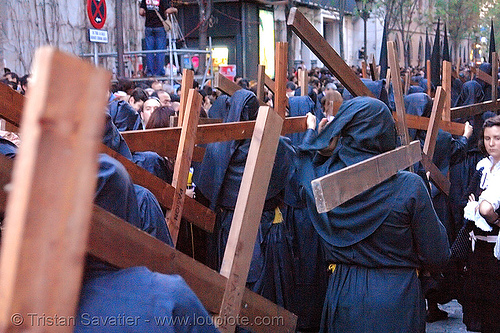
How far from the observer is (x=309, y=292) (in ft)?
18.5

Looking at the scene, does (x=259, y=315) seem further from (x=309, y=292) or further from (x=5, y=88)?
(x=309, y=292)

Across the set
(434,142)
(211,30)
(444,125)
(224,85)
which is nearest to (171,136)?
(224,85)

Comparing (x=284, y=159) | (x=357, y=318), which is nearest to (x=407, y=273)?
(x=357, y=318)

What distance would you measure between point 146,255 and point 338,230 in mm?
1725

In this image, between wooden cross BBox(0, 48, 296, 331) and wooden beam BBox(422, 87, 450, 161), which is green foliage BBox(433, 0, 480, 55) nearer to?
wooden beam BBox(422, 87, 450, 161)

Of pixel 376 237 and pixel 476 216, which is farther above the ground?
pixel 376 237

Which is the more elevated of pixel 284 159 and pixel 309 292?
pixel 284 159

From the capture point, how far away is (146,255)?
1856mm

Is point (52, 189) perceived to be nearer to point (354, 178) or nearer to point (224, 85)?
point (354, 178)

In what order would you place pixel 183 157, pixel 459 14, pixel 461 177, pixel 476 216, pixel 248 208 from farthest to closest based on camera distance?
pixel 459 14 → pixel 461 177 → pixel 476 216 → pixel 183 157 → pixel 248 208

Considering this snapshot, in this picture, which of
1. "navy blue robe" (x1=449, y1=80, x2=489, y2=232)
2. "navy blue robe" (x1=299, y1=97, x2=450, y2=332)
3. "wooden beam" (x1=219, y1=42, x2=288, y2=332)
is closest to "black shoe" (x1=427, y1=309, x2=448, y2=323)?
"navy blue robe" (x1=449, y1=80, x2=489, y2=232)

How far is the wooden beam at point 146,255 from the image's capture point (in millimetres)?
1649

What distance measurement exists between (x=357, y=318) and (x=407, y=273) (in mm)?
320

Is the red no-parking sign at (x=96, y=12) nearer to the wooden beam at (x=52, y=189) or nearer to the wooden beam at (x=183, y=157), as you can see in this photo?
the wooden beam at (x=183, y=157)
